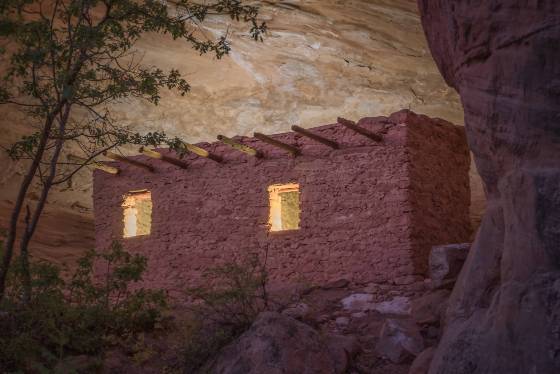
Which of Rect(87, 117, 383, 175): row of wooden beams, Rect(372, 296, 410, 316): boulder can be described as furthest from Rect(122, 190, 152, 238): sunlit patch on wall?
Rect(372, 296, 410, 316): boulder

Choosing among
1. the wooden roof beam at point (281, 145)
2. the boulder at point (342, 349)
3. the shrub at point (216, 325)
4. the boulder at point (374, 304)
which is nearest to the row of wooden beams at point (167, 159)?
the wooden roof beam at point (281, 145)

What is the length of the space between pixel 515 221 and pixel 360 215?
4167 mm

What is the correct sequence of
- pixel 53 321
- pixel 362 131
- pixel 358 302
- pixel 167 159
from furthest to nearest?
pixel 167 159, pixel 362 131, pixel 358 302, pixel 53 321

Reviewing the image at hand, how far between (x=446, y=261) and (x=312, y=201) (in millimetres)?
2303

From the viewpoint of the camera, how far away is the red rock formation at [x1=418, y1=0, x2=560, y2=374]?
4.51 m

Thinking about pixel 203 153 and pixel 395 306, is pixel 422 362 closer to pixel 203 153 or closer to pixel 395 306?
pixel 395 306

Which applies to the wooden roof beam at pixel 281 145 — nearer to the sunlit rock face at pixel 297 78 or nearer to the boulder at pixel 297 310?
the sunlit rock face at pixel 297 78

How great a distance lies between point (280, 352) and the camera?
6.23m

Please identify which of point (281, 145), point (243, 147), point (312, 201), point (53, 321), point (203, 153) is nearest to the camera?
point (53, 321)

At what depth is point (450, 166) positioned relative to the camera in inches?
388

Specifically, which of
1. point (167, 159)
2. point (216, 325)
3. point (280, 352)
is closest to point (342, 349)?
point (280, 352)

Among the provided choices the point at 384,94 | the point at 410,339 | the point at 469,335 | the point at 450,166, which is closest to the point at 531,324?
the point at 469,335

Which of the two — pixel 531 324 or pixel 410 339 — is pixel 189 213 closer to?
pixel 410 339

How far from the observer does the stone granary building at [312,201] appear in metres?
8.87
